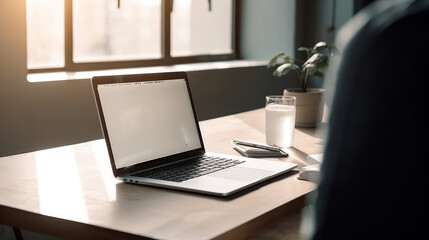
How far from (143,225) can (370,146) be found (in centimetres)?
70

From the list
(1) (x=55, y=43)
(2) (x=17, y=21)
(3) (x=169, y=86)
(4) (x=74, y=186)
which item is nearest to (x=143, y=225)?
(4) (x=74, y=186)

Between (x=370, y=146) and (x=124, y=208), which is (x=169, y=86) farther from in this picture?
(x=370, y=146)

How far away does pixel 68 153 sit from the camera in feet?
5.55

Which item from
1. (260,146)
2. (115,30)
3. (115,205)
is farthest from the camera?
(115,30)

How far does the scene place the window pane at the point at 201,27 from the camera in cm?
398

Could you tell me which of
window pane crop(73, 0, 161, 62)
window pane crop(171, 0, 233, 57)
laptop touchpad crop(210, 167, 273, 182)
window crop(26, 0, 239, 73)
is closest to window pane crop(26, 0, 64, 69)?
window crop(26, 0, 239, 73)

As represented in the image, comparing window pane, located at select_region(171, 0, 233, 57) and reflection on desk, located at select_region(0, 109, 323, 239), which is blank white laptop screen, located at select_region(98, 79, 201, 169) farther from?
window pane, located at select_region(171, 0, 233, 57)

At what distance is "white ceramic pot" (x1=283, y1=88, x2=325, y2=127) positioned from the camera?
→ 7.20 ft

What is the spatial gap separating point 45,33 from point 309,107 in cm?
163

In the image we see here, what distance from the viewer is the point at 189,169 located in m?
1.44

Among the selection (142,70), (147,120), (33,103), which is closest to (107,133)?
(147,120)

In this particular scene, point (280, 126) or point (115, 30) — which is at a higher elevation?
point (115, 30)

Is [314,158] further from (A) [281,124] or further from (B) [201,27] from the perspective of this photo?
(B) [201,27]

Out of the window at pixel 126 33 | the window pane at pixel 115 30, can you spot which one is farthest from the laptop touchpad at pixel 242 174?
the window pane at pixel 115 30
